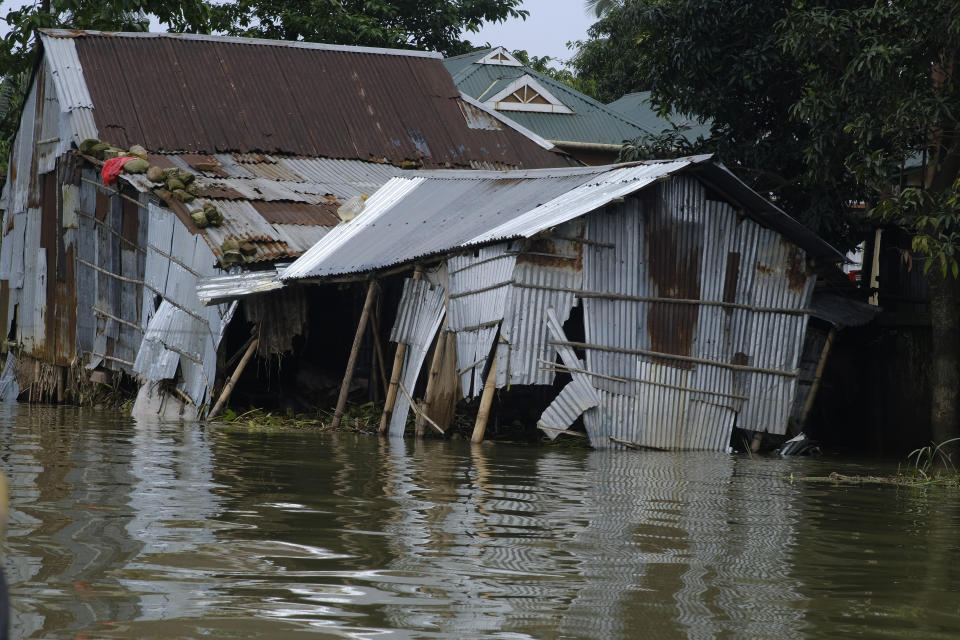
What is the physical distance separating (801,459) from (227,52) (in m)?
14.0

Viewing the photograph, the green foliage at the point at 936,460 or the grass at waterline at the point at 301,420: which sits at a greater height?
the green foliage at the point at 936,460

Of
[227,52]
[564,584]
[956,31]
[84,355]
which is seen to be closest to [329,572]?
[564,584]

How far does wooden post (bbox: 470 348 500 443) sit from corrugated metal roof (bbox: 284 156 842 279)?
4.66 feet

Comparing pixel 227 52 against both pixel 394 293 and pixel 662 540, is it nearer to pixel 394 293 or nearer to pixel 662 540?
pixel 394 293

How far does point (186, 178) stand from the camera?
730 inches

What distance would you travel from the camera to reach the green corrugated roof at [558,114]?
33.2m

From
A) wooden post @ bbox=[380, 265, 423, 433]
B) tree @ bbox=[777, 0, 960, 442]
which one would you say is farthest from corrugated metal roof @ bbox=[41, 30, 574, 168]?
tree @ bbox=[777, 0, 960, 442]

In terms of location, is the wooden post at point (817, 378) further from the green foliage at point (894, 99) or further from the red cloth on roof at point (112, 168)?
the red cloth on roof at point (112, 168)

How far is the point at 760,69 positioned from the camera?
17000mm

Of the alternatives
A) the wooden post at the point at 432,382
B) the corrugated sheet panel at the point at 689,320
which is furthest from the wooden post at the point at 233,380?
the corrugated sheet panel at the point at 689,320

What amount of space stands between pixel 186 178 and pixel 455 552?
13.2 m

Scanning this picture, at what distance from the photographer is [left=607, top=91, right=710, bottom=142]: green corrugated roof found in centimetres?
3294

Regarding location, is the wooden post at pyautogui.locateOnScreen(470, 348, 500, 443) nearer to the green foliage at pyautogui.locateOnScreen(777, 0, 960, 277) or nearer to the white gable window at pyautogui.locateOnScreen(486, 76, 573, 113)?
the green foliage at pyautogui.locateOnScreen(777, 0, 960, 277)

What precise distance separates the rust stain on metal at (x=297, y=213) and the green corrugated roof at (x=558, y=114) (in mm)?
14592
